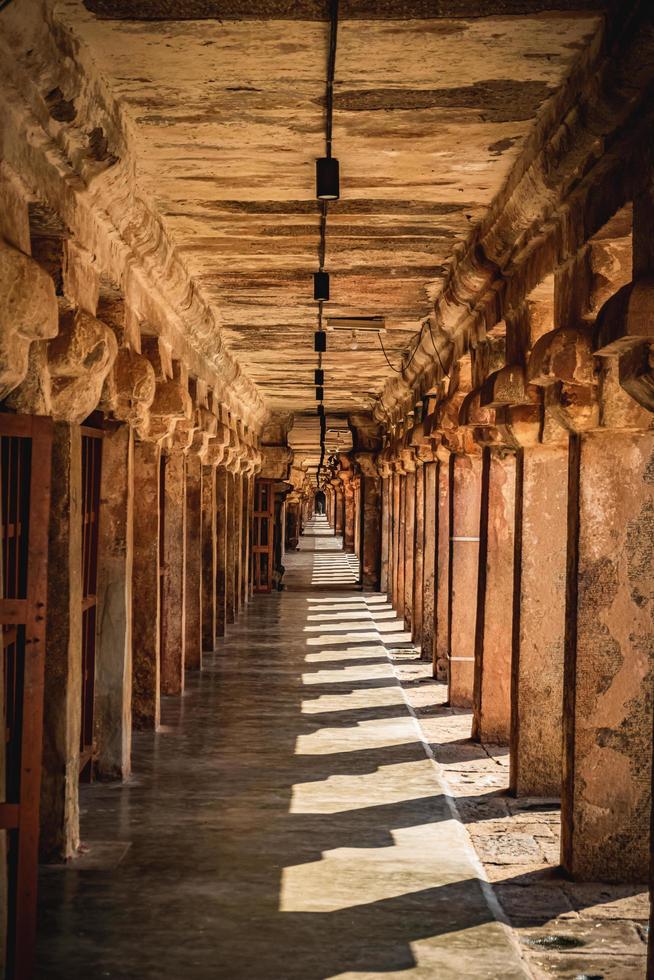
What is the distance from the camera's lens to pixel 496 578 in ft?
25.3

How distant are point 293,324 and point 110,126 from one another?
595 centimetres

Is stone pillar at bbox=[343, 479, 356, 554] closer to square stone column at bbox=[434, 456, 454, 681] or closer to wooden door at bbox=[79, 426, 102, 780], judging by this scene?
square stone column at bbox=[434, 456, 454, 681]

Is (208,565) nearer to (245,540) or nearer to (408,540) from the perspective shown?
(408,540)

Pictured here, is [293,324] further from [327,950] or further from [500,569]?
[327,950]

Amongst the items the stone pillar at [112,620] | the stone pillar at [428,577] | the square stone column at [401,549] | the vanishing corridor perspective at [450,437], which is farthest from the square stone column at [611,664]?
the square stone column at [401,549]

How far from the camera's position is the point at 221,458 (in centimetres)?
1302

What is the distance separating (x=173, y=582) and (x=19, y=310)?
6150 millimetres

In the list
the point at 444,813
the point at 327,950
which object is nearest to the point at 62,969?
the point at 327,950

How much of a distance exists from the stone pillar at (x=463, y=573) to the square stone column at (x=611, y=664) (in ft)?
13.9

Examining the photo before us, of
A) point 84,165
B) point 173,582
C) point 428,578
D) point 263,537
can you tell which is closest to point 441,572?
point 428,578

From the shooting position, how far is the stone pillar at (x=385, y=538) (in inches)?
810

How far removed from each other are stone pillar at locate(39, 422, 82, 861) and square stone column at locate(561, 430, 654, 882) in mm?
2443

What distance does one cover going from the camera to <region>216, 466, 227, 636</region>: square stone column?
14695mm

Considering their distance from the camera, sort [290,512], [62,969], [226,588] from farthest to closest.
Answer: [290,512]
[226,588]
[62,969]
